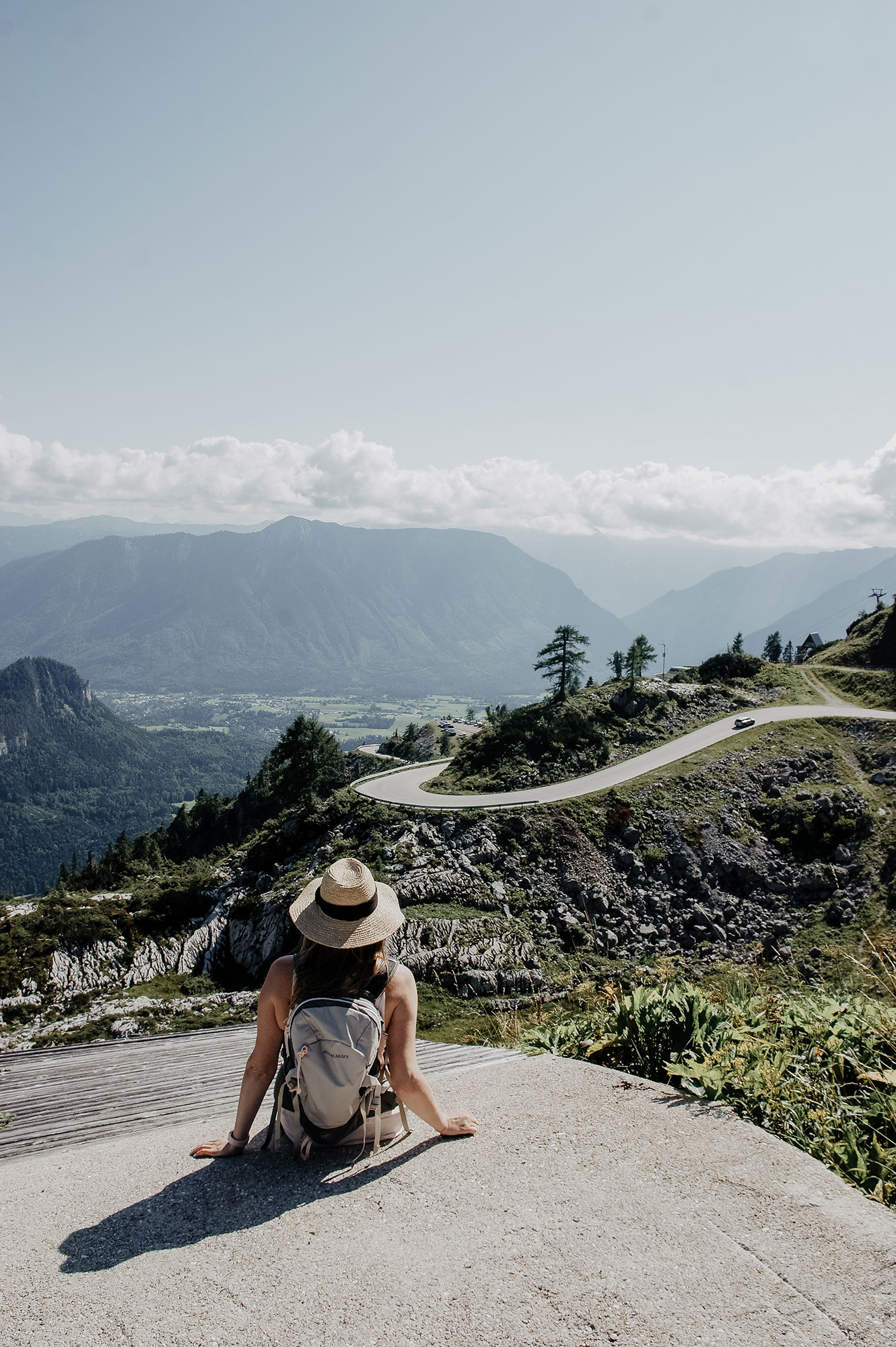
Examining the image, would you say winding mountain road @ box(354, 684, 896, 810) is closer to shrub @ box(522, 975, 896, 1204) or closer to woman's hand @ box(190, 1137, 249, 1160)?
shrub @ box(522, 975, 896, 1204)

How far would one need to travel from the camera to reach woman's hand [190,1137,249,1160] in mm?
4398

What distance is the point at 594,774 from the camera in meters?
36.8

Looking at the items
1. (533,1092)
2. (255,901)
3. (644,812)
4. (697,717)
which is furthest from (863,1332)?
(697,717)

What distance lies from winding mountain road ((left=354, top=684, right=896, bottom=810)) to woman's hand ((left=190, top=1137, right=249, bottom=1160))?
91.8ft

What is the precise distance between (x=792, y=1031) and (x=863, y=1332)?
12.6 feet

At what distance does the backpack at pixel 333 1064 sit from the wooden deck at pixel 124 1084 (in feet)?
7.13

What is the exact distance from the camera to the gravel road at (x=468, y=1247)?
2834 mm

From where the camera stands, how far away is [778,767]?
3662cm

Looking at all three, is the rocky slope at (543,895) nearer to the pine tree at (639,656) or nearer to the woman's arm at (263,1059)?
the pine tree at (639,656)

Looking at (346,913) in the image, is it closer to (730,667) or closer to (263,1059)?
(263,1059)

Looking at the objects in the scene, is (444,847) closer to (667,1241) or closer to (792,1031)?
(792,1031)

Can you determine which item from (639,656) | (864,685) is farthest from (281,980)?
(864,685)

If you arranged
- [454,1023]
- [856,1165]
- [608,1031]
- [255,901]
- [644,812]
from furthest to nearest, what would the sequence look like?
1. [644,812]
2. [255,901]
3. [454,1023]
4. [608,1031]
5. [856,1165]

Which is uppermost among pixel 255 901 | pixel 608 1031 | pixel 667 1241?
pixel 667 1241
